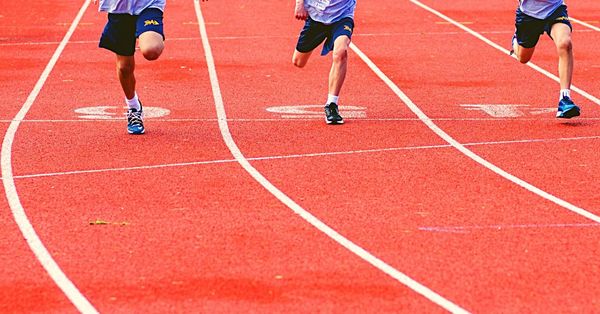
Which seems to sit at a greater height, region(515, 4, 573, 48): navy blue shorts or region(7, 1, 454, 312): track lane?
region(7, 1, 454, 312): track lane

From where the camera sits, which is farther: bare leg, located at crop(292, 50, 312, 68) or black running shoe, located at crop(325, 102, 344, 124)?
bare leg, located at crop(292, 50, 312, 68)

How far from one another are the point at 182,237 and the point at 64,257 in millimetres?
747

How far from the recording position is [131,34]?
1169cm

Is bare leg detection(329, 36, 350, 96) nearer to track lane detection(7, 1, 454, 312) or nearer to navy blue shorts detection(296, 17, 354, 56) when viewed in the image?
navy blue shorts detection(296, 17, 354, 56)

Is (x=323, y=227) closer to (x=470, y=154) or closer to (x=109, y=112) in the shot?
(x=470, y=154)

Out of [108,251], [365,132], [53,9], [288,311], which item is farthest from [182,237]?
[53,9]

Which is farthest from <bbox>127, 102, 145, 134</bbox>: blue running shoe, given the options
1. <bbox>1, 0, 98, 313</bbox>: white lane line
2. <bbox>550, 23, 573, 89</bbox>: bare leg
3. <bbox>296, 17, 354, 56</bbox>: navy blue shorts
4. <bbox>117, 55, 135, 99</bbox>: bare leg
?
<bbox>550, 23, 573, 89</bbox>: bare leg

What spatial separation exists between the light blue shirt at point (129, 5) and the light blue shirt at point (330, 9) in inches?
66.4

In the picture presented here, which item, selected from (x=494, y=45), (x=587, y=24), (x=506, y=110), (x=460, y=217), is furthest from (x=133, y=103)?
(x=587, y=24)

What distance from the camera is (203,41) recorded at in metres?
19.7

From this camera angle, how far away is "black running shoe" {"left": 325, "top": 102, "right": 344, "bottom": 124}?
483 inches

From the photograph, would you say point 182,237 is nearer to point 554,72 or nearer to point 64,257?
point 64,257

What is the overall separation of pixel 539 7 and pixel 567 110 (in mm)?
1138

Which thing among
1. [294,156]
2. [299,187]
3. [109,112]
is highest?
[299,187]
